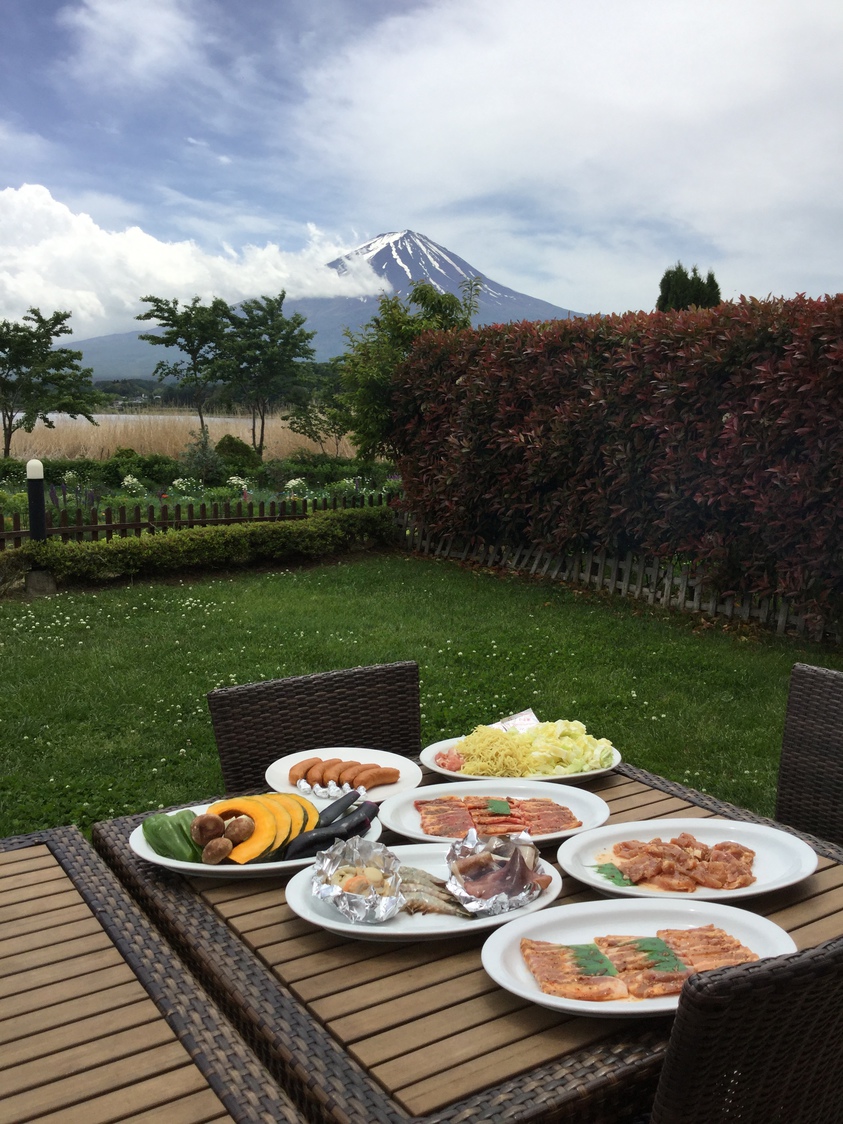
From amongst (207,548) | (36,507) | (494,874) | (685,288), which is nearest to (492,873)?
(494,874)

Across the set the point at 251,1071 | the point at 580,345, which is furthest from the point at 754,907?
the point at 580,345

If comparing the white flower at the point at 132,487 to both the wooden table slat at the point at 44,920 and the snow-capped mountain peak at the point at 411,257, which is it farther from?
the snow-capped mountain peak at the point at 411,257

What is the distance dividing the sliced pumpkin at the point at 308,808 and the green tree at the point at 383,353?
928 centimetres

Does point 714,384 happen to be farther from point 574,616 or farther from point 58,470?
point 58,470

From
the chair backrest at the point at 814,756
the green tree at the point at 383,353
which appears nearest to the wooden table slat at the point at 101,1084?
the chair backrest at the point at 814,756

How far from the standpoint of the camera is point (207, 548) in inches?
369

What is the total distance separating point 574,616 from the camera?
7.60 metres

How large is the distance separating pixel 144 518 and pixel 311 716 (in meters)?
8.46

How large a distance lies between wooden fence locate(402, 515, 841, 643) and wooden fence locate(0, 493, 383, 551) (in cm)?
179

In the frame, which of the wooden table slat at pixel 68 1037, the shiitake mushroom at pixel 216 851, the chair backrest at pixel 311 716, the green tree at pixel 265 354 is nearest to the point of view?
the wooden table slat at pixel 68 1037

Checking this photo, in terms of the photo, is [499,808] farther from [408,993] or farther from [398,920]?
[408,993]

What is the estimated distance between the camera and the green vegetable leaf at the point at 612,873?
172cm

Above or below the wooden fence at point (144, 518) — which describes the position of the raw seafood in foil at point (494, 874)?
below

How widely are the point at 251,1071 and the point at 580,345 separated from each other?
7897 mm
